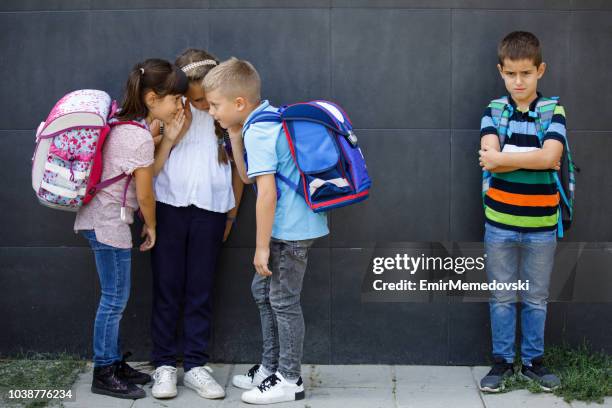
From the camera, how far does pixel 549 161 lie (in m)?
4.38

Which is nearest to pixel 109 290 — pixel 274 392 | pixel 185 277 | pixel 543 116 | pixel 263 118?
pixel 185 277

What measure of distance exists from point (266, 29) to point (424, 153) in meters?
1.16

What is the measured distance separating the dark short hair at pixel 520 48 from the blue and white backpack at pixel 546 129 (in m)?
0.22

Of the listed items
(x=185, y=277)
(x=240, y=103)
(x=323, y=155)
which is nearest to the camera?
(x=323, y=155)

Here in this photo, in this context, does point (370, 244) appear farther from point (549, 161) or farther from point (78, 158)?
point (78, 158)

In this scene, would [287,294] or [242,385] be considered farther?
[242,385]

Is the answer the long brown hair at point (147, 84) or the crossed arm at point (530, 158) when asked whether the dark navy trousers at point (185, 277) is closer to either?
the long brown hair at point (147, 84)

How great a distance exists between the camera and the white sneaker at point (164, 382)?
4.55m

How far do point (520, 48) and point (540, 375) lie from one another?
5.77ft

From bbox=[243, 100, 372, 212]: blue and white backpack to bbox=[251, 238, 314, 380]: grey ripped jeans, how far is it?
0.90 ft

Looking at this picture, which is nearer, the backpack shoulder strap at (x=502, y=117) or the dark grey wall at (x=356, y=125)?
the backpack shoulder strap at (x=502, y=117)

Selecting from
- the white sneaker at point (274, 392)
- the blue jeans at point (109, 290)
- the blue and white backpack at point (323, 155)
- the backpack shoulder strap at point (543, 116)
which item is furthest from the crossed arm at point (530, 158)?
the blue jeans at point (109, 290)

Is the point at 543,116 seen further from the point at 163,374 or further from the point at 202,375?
the point at 163,374

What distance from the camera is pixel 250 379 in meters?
4.78
